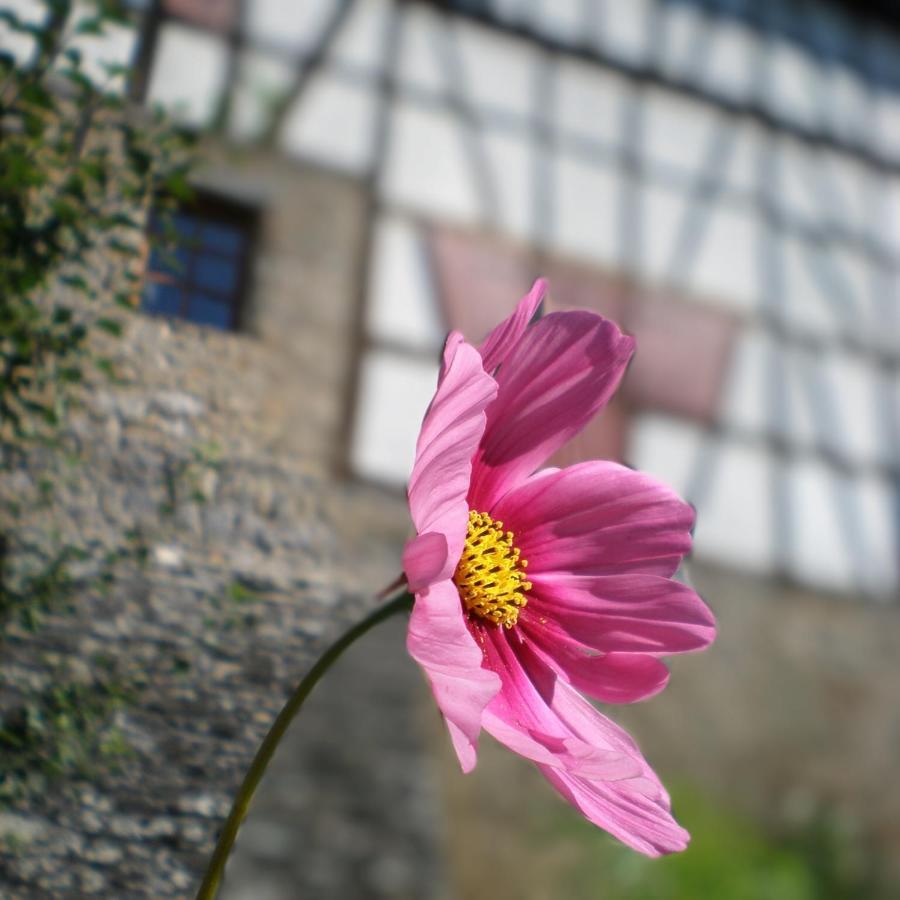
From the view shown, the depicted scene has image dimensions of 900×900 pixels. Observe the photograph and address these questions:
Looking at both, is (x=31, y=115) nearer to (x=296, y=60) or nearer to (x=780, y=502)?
(x=296, y=60)

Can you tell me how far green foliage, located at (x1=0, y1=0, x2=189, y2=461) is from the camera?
1.54ft

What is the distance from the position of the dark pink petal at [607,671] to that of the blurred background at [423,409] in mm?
118

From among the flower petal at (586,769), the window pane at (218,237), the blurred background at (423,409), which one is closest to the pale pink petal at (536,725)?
the flower petal at (586,769)

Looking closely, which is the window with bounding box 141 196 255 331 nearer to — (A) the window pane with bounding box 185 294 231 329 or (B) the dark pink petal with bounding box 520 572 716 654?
(A) the window pane with bounding box 185 294 231 329

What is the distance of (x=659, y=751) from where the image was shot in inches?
72.7

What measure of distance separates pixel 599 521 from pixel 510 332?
0.23 feet

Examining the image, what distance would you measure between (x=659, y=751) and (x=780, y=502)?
690mm

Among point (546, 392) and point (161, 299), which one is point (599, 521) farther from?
point (161, 299)

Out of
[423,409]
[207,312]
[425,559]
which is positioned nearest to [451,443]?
[425,559]

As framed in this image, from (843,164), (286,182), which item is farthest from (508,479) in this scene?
(843,164)

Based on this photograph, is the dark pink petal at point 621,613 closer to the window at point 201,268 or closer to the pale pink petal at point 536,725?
the pale pink petal at point 536,725

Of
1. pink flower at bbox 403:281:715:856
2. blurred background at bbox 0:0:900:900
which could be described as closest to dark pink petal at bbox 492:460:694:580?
pink flower at bbox 403:281:715:856

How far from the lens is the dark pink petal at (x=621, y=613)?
40 cm

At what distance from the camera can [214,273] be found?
525 mm
